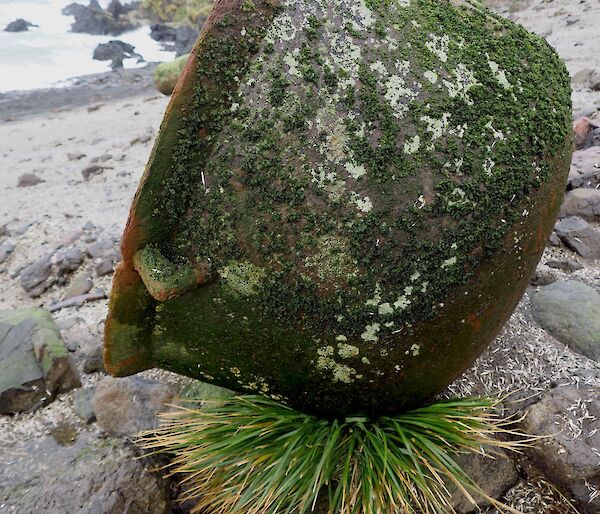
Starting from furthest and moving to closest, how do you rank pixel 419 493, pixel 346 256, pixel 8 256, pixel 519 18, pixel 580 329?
pixel 519 18
pixel 8 256
pixel 580 329
pixel 419 493
pixel 346 256

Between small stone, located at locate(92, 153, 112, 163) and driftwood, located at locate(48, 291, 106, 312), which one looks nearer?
driftwood, located at locate(48, 291, 106, 312)

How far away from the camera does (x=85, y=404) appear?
124 inches

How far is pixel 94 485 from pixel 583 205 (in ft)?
11.1

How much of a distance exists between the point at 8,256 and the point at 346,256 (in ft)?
13.6

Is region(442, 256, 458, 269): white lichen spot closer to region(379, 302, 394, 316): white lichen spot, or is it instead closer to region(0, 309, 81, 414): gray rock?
region(379, 302, 394, 316): white lichen spot

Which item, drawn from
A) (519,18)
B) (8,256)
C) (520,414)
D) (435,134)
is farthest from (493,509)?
(519,18)

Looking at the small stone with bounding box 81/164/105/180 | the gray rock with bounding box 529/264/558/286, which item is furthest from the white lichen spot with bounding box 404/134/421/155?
the small stone with bounding box 81/164/105/180

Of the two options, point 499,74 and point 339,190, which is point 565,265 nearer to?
point 499,74

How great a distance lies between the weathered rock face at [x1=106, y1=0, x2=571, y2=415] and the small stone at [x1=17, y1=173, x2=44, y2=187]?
576 cm

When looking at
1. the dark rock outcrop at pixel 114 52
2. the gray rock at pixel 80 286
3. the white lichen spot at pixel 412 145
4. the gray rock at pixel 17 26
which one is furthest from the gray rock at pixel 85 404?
the gray rock at pixel 17 26

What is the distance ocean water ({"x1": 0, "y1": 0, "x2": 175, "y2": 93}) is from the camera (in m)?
21.2

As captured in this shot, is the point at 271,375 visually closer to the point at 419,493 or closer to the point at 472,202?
the point at 419,493

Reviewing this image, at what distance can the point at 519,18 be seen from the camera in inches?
438

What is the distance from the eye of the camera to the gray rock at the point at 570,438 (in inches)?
88.6
